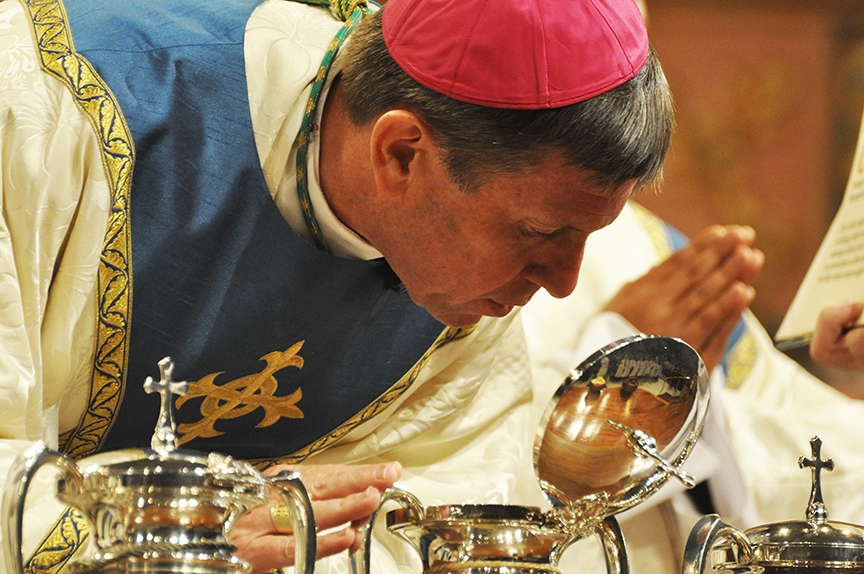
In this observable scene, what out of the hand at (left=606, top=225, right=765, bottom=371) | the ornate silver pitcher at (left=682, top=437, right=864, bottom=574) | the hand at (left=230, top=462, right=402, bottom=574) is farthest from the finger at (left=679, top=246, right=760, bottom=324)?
the hand at (left=230, top=462, right=402, bottom=574)

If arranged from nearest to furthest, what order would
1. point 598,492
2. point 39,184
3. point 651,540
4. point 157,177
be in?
point 598,492, point 39,184, point 157,177, point 651,540

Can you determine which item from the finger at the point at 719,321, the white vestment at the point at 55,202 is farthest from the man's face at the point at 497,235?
the finger at the point at 719,321

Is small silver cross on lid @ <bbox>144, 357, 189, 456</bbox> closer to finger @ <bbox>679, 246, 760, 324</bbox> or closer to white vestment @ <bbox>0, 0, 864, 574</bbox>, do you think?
white vestment @ <bbox>0, 0, 864, 574</bbox>

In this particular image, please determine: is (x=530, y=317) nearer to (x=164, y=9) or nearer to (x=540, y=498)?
(x=540, y=498)

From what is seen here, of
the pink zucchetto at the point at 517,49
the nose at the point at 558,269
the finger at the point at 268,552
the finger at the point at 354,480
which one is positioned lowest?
the finger at the point at 268,552

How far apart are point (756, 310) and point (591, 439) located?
4.15 metres

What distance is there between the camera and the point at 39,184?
1863 mm

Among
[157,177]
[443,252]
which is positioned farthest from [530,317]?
[157,177]

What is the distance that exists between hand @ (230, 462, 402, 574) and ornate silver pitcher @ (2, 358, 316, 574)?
9.3 inches

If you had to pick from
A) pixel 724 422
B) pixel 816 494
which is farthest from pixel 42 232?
pixel 724 422

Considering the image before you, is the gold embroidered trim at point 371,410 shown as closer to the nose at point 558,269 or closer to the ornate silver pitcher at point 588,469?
the nose at point 558,269

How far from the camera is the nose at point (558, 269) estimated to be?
76.8 inches

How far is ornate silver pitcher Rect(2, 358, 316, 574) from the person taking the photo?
1.20 meters

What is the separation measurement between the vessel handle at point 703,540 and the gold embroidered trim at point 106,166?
100 cm
